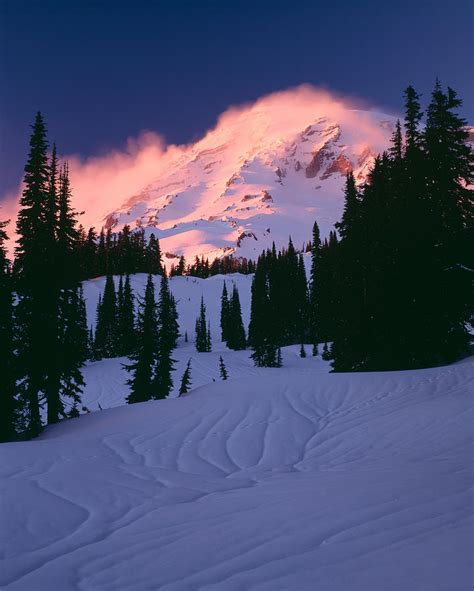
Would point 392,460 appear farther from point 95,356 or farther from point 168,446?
point 95,356

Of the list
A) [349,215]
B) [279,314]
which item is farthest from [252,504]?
[279,314]

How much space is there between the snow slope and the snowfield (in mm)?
16

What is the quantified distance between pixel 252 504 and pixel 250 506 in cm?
7

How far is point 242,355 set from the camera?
209 ft

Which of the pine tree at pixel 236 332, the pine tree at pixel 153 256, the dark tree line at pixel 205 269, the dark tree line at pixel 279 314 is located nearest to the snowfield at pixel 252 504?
the dark tree line at pixel 279 314

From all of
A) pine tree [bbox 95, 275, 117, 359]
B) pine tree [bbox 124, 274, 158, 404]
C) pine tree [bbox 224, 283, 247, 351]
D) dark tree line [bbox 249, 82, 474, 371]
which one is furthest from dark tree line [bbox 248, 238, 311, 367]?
dark tree line [bbox 249, 82, 474, 371]

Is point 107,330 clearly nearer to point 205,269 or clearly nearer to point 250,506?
point 205,269

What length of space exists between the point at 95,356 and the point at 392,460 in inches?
2558

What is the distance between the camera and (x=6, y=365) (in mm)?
14203

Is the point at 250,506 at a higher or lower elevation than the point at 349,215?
lower

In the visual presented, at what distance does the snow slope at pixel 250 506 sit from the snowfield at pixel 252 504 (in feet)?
0.05

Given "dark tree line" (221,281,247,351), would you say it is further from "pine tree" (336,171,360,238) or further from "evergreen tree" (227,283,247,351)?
"pine tree" (336,171,360,238)

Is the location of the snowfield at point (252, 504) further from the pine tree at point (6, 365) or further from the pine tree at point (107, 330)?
the pine tree at point (107, 330)

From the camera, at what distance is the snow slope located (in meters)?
2.36
